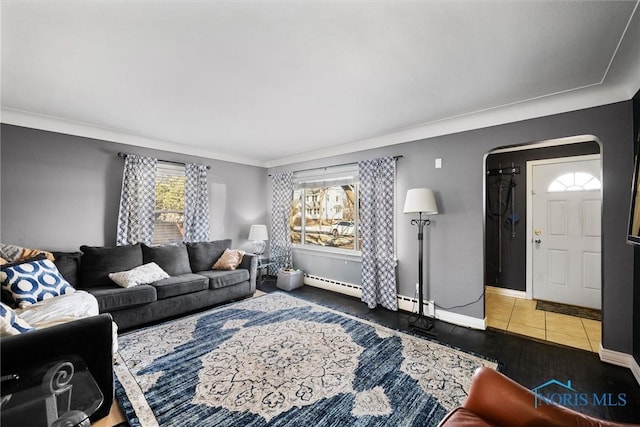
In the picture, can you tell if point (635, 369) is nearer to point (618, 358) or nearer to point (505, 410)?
point (618, 358)

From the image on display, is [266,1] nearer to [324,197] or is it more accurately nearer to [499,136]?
[499,136]

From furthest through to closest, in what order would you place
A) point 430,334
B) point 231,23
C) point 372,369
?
point 430,334, point 372,369, point 231,23

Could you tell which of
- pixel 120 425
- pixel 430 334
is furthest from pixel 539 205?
pixel 120 425

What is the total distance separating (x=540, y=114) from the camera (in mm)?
2617

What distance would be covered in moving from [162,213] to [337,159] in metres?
3.04

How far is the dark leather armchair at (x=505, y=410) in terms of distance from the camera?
999mm

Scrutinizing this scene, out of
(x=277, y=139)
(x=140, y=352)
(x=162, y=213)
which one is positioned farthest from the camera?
(x=162, y=213)

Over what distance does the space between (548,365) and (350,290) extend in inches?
97.2

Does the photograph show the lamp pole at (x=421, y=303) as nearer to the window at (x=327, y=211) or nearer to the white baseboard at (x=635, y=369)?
the window at (x=327, y=211)

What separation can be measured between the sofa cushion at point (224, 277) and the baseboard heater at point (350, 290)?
1277 millimetres

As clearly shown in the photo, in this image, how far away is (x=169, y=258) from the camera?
3.62 meters

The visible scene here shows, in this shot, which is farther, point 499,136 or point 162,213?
point 162,213

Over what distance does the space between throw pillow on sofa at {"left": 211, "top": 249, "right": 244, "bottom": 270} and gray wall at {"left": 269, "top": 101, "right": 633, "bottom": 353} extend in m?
1.73

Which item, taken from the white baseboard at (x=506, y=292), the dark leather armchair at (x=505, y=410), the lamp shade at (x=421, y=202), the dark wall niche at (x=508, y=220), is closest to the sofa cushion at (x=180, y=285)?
the lamp shade at (x=421, y=202)
